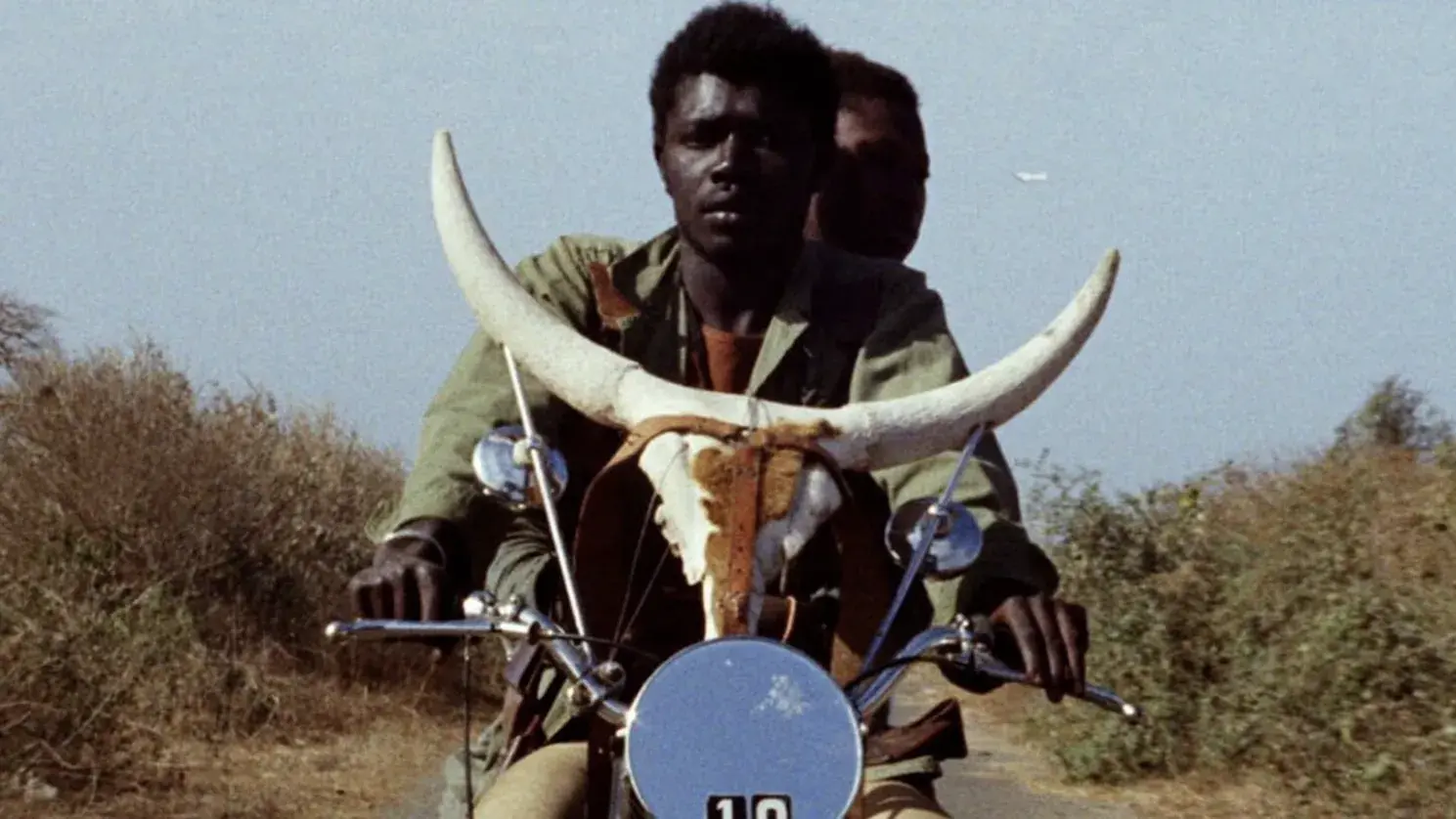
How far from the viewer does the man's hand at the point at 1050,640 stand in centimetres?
325

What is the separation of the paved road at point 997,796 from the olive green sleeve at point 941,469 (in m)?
6.48

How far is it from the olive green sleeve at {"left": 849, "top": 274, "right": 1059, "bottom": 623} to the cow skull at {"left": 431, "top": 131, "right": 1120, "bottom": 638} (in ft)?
0.80

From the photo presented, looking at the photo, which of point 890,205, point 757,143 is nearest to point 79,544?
point 890,205

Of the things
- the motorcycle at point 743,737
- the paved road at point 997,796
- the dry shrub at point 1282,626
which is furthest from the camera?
the paved road at point 997,796

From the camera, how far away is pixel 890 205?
6.10 m

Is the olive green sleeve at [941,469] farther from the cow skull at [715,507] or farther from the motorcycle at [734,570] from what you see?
the cow skull at [715,507]

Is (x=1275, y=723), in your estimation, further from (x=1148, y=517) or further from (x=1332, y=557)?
(x=1148, y=517)

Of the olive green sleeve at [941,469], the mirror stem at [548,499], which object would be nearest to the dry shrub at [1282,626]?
the olive green sleeve at [941,469]

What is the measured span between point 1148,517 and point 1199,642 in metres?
1.81

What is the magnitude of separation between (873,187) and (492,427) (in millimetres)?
2405

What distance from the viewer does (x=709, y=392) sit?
11.3 feet

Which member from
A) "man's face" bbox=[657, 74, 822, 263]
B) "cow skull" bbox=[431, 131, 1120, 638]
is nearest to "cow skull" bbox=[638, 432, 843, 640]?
"cow skull" bbox=[431, 131, 1120, 638]

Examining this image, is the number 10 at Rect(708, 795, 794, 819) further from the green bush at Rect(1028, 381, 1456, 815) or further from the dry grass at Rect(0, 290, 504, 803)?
the dry grass at Rect(0, 290, 504, 803)

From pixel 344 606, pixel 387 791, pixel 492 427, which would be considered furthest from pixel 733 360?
pixel 344 606
